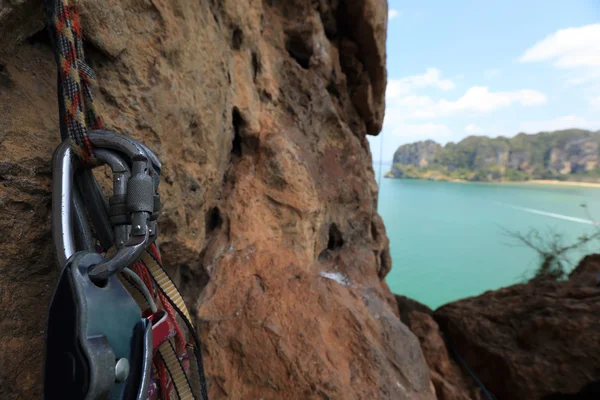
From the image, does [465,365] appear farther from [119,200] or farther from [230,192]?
[119,200]

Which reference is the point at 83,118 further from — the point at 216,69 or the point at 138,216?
the point at 216,69

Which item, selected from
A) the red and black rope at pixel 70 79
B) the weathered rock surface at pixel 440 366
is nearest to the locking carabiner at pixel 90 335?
the red and black rope at pixel 70 79

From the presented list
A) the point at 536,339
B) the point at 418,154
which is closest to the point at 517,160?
the point at 418,154

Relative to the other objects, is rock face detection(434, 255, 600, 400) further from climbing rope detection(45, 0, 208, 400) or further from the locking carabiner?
the locking carabiner

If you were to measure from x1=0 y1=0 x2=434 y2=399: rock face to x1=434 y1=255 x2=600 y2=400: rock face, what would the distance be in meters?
1.50

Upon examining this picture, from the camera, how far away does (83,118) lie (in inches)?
22.5

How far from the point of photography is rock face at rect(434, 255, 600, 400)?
2428mm

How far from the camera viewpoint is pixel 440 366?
2842mm

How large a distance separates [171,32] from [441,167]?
39.4m

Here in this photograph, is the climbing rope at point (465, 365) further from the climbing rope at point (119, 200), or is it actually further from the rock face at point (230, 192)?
the climbing rope at point (119, 200)

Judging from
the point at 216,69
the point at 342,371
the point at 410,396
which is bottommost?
the point at 410,396

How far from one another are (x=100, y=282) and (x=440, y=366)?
320 centimetres

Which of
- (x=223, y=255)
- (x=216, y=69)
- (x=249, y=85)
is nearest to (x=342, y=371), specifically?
(x=223, y=255)

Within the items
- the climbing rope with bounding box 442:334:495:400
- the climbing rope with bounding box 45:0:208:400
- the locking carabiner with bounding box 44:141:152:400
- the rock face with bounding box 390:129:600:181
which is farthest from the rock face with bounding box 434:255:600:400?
the rock face with bounding box 390:129:600:181
